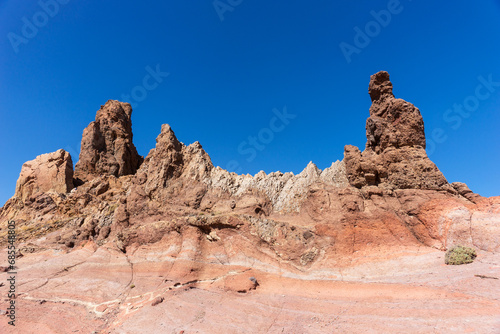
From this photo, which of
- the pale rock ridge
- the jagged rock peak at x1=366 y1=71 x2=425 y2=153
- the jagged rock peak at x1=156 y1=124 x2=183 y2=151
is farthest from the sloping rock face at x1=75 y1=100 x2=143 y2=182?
the jagged rock peak at x1=366 y1=71 x2=425 y2=153

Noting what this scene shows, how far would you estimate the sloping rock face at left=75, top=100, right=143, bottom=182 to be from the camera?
4481cm

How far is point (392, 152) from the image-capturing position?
2150cm

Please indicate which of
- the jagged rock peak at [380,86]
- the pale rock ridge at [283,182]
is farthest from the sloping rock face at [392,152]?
the pale rock ridge at [283,182]

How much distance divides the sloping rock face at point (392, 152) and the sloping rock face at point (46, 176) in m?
38.5

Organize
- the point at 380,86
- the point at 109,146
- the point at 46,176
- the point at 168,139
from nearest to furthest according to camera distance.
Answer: the point at 380,86 → the point at 168,139 → the point at 46,176 → the point at 109,146

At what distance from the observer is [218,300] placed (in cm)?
1680

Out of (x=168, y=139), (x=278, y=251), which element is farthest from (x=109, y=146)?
(x=278, y=251)

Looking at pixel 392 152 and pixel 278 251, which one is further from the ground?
pixel 392 152

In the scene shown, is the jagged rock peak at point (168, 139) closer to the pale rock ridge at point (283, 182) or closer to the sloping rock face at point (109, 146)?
the pale rock ridge at point (283, 182)

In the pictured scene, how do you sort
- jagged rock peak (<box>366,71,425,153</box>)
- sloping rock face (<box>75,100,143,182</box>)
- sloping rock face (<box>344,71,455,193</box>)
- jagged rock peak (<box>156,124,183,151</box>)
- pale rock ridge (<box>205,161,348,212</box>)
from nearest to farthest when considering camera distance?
sloping rock face (<box>344,71,455,193</box>)
jagged rock peak (<box>366,71,425,153</box>)
pale rock ridge (<box>205,161,348,212</box>)
jagged rock peak (<box>156,124,183,151</box>)
sloping rock face (<box>75,100,143,182</box>)

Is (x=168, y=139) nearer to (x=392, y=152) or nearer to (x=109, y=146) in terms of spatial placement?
(x=392, y=152)

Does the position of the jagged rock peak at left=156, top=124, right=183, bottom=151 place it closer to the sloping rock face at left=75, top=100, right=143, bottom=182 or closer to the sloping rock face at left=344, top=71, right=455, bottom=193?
the sloping rock face at left=344, top=71, right=455, bottom=193

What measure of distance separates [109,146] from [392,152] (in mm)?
46529

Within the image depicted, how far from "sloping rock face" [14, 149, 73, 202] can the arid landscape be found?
890 centimetres
